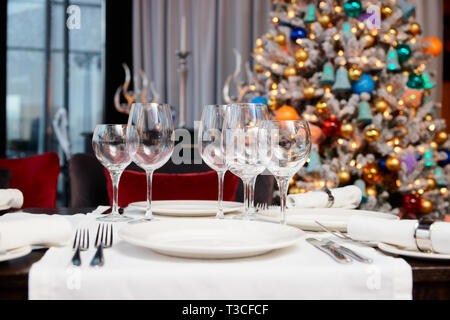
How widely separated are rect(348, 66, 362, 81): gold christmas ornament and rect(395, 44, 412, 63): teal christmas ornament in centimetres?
38

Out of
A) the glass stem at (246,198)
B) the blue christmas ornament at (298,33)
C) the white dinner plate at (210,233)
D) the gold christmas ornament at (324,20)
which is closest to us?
the white dinner plate at (210,233)

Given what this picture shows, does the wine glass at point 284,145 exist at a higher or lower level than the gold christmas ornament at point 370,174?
higher

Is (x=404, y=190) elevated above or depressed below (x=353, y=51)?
below

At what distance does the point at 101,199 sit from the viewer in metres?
1.68

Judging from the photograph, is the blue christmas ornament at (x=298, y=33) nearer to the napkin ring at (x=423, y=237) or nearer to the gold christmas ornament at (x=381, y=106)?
the gold christmas ornament at (x=381, y=106)

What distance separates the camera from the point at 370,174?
2951 millimetres

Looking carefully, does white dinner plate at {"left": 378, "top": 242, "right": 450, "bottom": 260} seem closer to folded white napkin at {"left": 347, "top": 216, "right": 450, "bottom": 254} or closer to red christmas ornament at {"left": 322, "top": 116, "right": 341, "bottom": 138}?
folded white napkin at {"left": 347, "top": 216, "right": 450, "bottom": 254}

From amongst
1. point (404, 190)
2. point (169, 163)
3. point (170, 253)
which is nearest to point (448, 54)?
point (404, 190)

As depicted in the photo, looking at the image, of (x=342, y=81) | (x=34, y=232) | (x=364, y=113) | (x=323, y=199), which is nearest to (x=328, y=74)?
(x=342, y=81)

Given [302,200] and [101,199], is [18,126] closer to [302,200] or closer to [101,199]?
[101,199]

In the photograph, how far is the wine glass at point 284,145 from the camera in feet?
2.46

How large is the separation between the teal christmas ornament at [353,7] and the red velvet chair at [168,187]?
2.04 meters

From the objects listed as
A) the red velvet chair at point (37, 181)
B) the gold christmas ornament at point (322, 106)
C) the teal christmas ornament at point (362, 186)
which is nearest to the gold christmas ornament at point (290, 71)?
the gold christmas ornament at point (322, 106)
